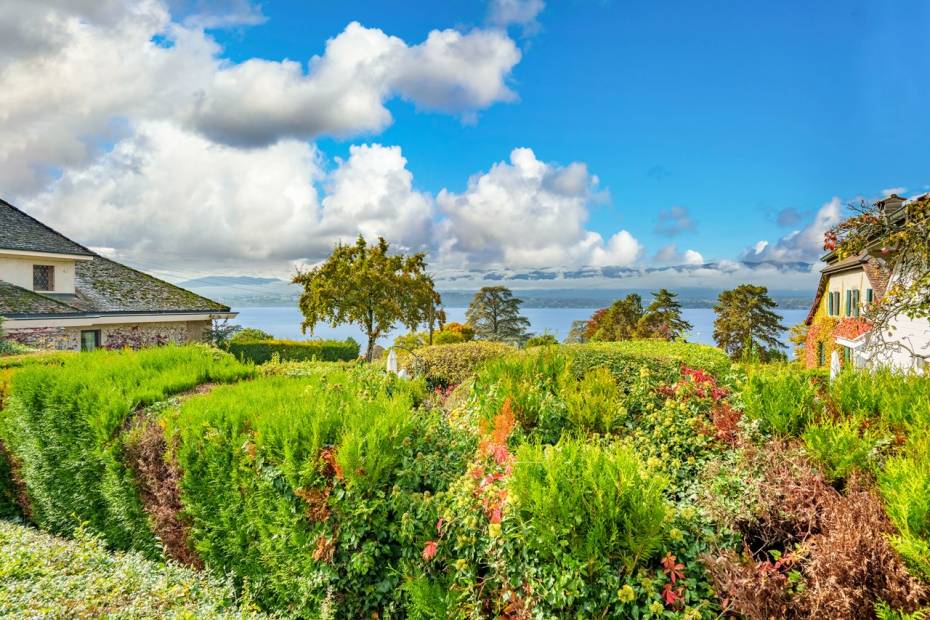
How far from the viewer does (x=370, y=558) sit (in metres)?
3.75

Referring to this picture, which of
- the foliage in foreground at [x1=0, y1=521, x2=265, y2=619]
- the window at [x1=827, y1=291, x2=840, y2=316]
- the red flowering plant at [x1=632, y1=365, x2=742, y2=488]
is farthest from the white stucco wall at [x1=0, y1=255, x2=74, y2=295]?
the window at [x1=827, y1=291, x2=840, y2=316]

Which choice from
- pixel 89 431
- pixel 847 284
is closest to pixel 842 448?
pixel 89 431

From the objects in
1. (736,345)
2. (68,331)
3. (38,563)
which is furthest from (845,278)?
(68,331)

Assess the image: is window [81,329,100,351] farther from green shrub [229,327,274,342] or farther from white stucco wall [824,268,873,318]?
white stucco wall [824,268,873,318]

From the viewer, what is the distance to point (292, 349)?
77.2 ft

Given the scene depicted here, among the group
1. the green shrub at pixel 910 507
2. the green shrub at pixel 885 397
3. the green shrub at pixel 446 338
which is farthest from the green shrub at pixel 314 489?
the green shrub at pixel 446 338

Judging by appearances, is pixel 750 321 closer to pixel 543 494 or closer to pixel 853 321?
pixel 853 321

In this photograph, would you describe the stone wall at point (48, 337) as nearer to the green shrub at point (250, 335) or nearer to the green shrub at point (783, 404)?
the green shrub at point (250, 335)

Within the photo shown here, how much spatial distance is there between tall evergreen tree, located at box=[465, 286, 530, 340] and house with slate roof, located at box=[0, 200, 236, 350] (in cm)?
2321

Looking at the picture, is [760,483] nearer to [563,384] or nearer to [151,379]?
[563,384]

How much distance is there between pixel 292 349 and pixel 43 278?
1032 cm

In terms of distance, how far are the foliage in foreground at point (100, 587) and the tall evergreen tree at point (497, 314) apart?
39809 millimetres

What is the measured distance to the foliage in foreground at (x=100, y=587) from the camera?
159 inches

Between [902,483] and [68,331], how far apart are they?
24.5 meters
